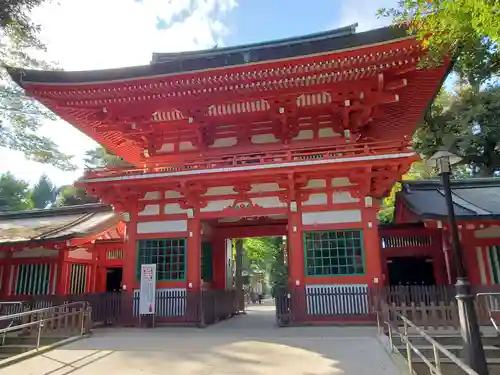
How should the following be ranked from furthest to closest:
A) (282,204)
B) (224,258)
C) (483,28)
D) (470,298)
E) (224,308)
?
1. (224,258)
2. (224,308)
3. (282,204)
4. (470,298)
5. (483,28)

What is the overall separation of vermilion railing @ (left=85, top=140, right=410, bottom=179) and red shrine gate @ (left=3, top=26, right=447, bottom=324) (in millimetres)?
60

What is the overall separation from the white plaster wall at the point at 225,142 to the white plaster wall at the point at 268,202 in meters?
2.28

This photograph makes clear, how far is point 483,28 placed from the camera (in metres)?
4.79

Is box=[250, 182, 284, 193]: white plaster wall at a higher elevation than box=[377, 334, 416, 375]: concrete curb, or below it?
higher

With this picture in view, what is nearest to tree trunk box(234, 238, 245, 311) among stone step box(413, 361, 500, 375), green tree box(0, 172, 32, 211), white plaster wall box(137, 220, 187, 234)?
white plaster wall box(137, 220, 187, 234)

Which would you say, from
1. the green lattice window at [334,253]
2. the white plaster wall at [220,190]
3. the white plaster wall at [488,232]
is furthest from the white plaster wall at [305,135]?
the white plaster wall at [488,232]

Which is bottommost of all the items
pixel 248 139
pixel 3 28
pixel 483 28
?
pixel 483 28

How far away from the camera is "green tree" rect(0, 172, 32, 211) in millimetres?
45378

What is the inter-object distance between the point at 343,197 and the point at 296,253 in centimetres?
227

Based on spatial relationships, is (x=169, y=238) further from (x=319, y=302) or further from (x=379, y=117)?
(x=379, y=117)

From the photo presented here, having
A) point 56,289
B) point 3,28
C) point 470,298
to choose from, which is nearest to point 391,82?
point 470,298

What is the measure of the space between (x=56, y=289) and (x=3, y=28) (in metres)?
8.53

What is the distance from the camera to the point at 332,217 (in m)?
10.9

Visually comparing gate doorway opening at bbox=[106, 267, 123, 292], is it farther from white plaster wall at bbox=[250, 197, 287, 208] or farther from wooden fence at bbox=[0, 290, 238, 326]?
white plaster wall at bbox=[250, 197, 287, 208]
